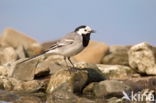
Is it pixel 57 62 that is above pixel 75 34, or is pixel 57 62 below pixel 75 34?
below

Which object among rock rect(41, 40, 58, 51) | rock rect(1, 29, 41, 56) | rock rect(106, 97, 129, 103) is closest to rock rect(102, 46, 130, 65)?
rock rect(41, 40, 58, 51)

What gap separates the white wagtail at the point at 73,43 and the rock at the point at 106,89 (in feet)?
4.06

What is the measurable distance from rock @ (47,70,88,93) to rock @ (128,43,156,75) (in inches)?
240

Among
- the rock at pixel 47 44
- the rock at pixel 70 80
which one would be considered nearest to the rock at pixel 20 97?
the rock at pixel 70 80

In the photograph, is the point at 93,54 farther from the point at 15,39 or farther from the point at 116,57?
the point at 15,39

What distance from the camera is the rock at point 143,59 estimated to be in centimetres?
2176

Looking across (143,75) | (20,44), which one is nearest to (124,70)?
(143,75)

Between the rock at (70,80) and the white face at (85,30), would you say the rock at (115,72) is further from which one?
the white face at (85,30)

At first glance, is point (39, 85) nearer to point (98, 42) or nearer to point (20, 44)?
point (98, 42)

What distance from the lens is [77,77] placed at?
52.3 feet

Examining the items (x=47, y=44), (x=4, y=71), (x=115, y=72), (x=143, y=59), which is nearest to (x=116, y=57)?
(x=143, y=59)

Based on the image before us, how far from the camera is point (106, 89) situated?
15.7 meters

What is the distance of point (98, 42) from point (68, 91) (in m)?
12.2

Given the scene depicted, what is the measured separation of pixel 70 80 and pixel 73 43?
1175 mm
